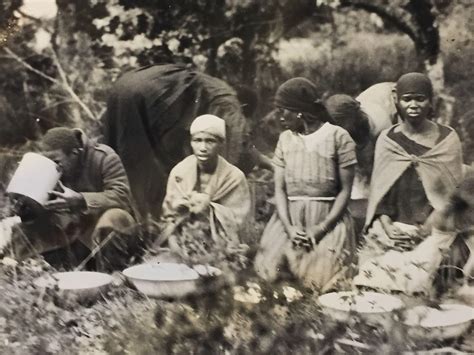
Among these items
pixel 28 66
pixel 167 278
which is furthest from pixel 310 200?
pixel 28 66

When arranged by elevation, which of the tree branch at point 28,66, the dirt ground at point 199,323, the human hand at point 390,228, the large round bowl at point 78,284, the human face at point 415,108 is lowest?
the dirt ground at point 199,323

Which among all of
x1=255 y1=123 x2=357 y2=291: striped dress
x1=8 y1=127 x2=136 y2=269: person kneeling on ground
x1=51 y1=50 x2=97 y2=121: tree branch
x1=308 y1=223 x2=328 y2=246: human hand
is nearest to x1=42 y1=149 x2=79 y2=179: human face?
x1=8 y1=127 x2=136 y2=269: person kneeling on ground

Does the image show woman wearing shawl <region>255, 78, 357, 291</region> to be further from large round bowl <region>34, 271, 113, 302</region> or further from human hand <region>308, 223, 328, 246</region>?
large round bowl <region>34, 271, 113, 302</region>

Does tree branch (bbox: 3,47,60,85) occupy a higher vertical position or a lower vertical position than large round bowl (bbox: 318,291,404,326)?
higher

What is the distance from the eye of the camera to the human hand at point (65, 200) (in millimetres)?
1730

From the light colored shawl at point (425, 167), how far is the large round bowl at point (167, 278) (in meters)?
0.46

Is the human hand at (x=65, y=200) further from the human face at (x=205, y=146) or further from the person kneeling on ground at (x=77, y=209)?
the human face at (x=205, y=146)

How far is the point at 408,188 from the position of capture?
164 cm

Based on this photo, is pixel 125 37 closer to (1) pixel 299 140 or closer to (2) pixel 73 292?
(1) pixel 299 140

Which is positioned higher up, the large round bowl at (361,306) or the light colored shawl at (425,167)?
the light colored shawl at (425,167)

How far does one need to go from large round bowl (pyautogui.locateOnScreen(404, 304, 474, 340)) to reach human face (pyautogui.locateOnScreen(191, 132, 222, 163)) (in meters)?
0.62

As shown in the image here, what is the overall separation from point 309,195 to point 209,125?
315mm

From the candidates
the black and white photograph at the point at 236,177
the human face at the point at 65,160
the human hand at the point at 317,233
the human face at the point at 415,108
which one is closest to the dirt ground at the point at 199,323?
the black and white photograph at the point at 236,177

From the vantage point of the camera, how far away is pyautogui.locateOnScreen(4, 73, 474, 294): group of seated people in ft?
5.33
